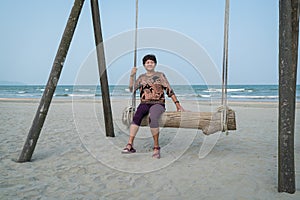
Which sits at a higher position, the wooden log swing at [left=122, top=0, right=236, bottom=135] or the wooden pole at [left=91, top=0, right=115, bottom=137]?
the wooden pole at [left=91, top=0, right=115, bottom=137]

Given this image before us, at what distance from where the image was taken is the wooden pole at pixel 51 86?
3299 mm

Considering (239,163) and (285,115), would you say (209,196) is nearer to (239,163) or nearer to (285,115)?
(285,115)

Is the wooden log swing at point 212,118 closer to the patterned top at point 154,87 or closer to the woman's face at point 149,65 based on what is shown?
the patterned top at point 154,87

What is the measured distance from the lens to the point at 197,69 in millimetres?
4109

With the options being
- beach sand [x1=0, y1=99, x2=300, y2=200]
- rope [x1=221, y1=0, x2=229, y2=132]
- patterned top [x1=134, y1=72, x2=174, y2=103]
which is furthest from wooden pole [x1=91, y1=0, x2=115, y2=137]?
rope [x1=221, y1=0, x2=229, y2=132]

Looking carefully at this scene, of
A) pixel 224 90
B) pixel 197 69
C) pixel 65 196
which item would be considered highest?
pixel 197 69

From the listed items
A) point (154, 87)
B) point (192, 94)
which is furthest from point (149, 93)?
point (192, 94)

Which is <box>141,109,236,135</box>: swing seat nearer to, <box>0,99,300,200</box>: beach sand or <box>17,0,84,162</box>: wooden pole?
<box>0,99,300,200</box>: beach sand

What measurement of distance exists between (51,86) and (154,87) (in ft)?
3.96

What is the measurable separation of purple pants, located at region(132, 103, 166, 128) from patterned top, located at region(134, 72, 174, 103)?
3.8 inches

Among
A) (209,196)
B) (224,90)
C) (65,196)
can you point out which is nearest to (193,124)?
(224,90)

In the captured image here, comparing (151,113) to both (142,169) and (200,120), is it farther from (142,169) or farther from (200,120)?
(142,169)

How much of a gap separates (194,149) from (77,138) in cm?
185

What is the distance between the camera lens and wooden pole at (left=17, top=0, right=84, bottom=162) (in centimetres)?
330
